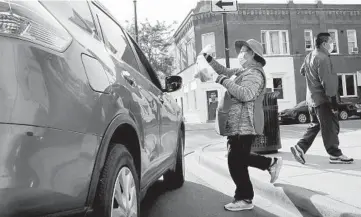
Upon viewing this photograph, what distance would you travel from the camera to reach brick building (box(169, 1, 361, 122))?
86.0 feet

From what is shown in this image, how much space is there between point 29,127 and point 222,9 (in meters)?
5.71

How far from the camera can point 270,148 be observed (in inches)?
268

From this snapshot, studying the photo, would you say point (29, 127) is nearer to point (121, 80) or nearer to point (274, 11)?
point (121, 80)

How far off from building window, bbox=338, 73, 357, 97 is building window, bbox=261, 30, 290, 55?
4834 millimetres

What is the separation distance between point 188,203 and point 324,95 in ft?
8.13

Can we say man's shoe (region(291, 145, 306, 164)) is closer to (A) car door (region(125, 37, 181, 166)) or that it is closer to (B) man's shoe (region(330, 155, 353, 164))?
(B) man's shoe (region(330, 155, 353, 164))

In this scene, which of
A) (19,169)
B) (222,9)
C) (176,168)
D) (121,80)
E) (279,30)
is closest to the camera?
(19,169)

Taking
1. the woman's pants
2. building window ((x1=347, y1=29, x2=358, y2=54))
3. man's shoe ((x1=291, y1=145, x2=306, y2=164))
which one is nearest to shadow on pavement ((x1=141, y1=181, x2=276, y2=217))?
the woman's pants

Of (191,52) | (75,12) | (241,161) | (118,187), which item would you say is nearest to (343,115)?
(191,52)

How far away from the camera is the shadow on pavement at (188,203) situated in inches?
147

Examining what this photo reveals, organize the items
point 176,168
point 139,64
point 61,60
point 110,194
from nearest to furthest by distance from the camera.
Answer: point 61,60
point 110,194
point 139,64
point 176,168

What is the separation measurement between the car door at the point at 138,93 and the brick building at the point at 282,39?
880 inches

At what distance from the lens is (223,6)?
6.70m

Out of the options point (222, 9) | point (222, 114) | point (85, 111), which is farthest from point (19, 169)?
point (222, 9)
